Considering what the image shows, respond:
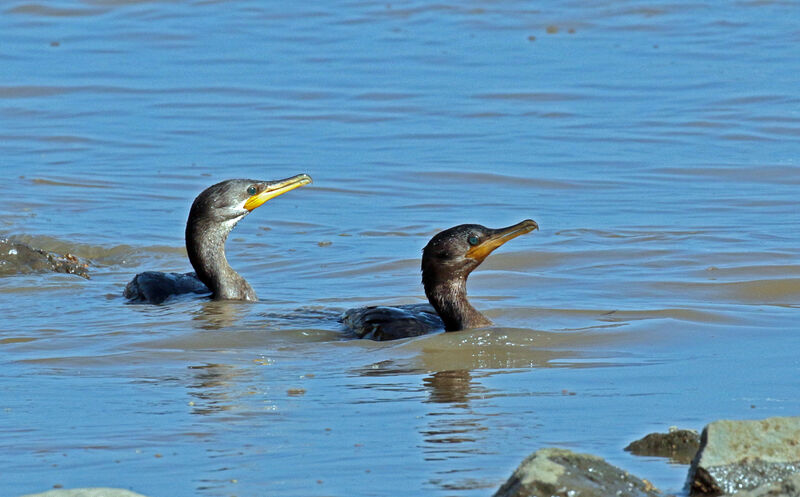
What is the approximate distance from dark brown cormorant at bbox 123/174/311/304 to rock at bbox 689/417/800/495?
5.57 metres

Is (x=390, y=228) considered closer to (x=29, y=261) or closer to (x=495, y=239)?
(x=29, y=261)

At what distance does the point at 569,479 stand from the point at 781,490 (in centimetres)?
64

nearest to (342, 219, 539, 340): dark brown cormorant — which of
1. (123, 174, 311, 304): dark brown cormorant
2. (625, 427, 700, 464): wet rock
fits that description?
(123, 174, 311, 304): dark brown cormorant

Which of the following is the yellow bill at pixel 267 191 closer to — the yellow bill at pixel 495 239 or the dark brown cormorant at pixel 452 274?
the dark brown cormorant at pixel 452 274

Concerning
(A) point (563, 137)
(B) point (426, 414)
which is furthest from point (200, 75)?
(B) point (426, 414)

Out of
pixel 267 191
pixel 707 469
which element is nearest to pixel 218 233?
pixel 267 191

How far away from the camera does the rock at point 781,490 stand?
4410 mm

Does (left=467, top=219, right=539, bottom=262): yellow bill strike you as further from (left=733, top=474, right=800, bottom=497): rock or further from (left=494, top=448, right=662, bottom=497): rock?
(left=733, top=474, right=800, bottom=497): rock

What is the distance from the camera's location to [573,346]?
25.6 ft

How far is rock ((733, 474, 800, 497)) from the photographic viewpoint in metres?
4.41

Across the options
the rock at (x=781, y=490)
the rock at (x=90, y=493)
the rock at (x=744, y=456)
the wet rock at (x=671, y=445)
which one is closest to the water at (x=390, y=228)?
the wet rock at (x=671, y=445)

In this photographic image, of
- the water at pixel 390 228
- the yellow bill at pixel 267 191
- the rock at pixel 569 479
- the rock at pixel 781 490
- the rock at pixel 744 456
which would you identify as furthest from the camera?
the yellow bill at pixel 267 191

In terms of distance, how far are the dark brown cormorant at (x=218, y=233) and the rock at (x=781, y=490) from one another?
5953 mm

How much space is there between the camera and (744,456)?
4.89m
